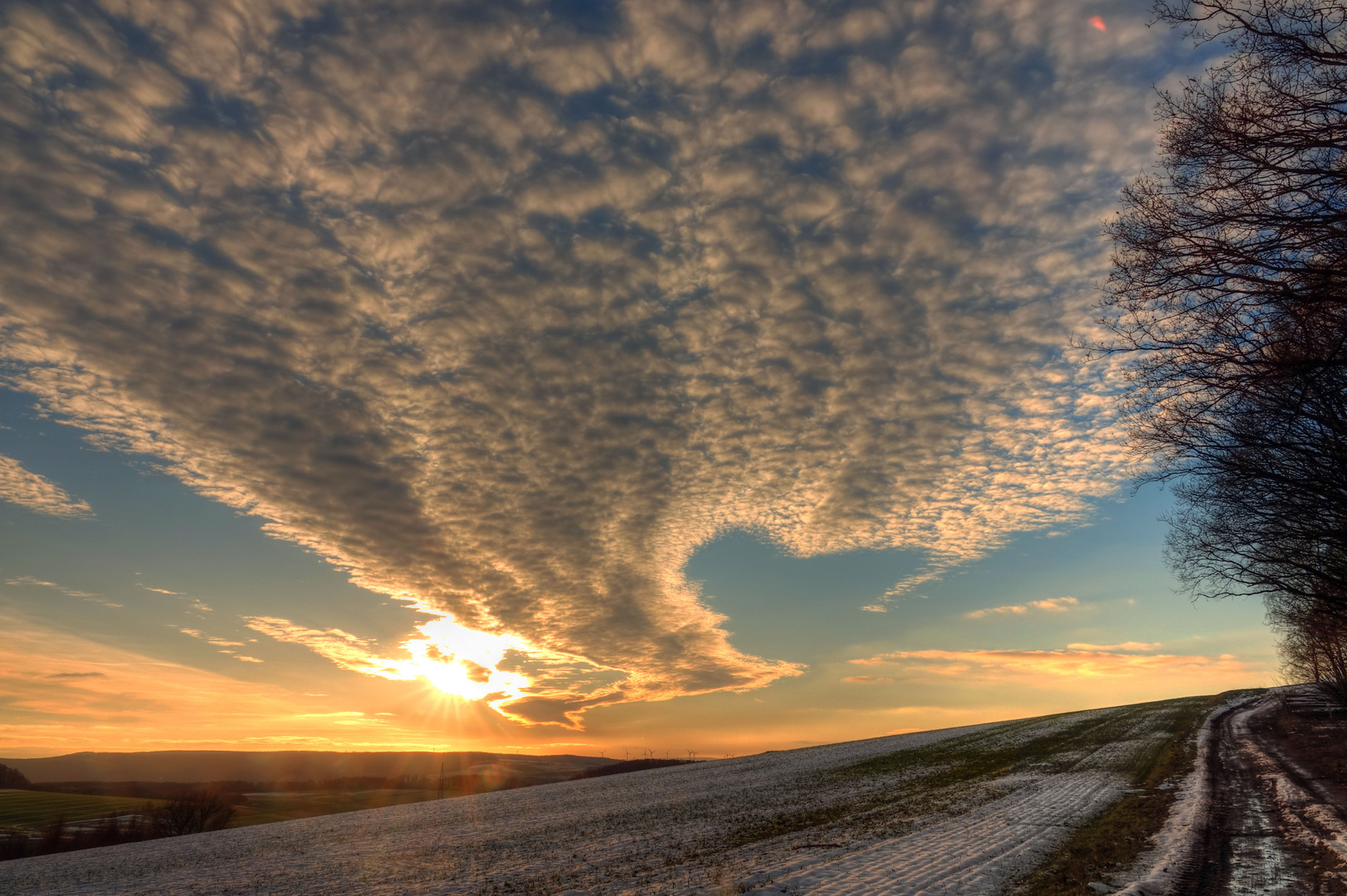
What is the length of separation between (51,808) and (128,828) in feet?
79.6

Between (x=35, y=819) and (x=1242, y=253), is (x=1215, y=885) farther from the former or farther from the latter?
(x=35, y=819)

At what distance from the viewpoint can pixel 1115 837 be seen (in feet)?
58.7

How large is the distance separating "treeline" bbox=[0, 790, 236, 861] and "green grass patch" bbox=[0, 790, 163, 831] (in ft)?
12.0

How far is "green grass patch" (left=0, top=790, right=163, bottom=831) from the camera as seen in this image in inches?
2613

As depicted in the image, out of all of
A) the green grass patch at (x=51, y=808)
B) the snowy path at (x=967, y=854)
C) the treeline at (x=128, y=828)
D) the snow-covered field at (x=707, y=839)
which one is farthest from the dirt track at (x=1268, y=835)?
the green grass patch at (x=51, y=808)

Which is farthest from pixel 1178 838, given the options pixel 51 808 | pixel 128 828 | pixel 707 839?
pixel 51 808

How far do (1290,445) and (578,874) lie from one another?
24036mm

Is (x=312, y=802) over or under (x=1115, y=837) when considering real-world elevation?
under

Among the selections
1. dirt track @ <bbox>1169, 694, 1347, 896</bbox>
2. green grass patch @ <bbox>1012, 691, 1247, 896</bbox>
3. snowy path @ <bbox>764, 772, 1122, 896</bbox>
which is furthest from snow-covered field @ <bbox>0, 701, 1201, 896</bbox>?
dirt track @ <bbox>1169, 694, 1347, 896</bbox>

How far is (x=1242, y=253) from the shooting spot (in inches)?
392

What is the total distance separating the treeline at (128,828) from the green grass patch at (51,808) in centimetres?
366

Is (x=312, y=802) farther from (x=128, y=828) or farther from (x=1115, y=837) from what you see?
(x=1115, y=837)

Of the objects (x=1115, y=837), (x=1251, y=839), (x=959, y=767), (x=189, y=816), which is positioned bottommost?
(x=189, y=816)

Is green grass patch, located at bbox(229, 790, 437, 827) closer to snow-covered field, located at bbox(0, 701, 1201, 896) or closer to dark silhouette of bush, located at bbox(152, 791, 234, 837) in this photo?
dark silhouette of bush, located at bbox(152, 791, 234, 837)
